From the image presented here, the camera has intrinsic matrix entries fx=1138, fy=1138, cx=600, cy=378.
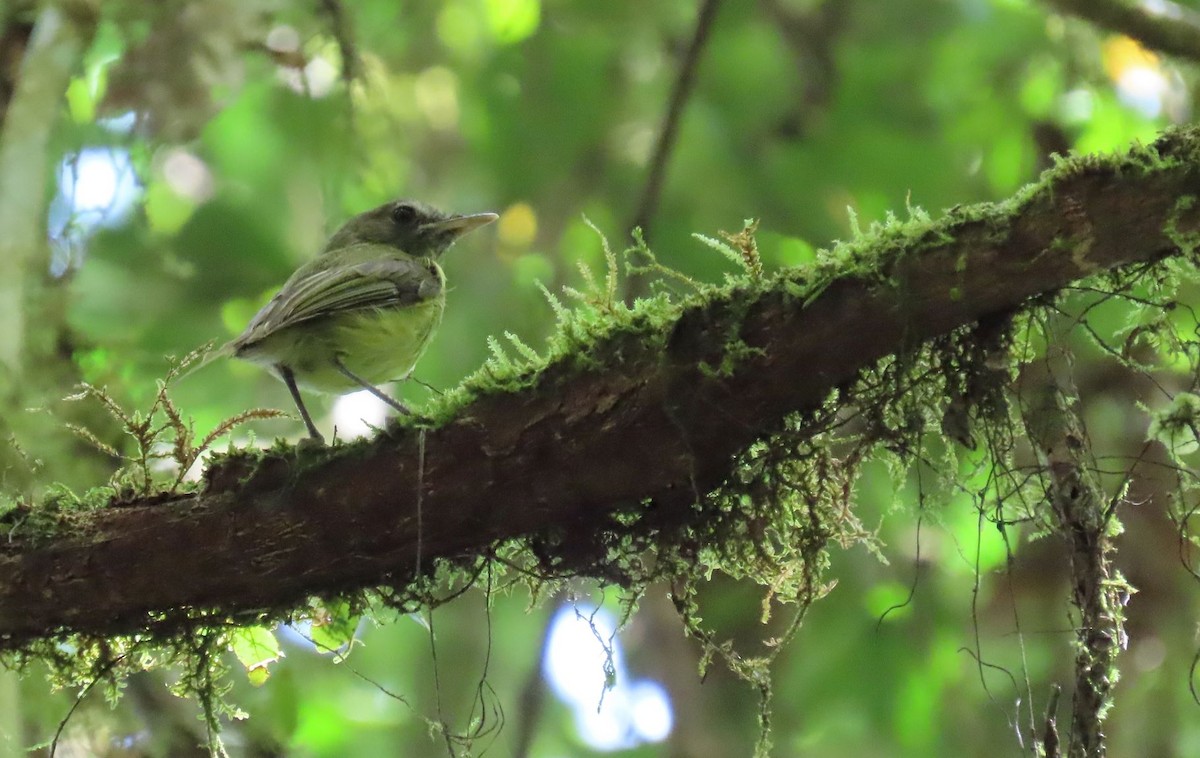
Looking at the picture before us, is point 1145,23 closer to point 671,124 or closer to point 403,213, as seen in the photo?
point 671,124

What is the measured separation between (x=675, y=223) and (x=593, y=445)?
7.00 feet

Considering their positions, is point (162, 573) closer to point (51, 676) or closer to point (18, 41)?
point (51, 676)

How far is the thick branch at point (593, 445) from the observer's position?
80.2 inches

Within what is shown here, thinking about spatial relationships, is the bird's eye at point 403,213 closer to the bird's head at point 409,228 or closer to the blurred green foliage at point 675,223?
the bird's head at point 409,228

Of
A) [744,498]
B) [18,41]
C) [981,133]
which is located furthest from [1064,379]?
[18,41]

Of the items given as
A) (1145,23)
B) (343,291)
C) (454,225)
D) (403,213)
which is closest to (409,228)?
(403,213)

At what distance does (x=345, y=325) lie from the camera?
340 cm

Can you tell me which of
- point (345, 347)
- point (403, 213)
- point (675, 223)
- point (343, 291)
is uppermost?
point (403, 213)

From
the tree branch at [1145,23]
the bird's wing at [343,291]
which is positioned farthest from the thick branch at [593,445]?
the tree branch at [1145,23]

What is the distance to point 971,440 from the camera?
7.77 ft

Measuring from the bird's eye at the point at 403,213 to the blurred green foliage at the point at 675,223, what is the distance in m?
0.46

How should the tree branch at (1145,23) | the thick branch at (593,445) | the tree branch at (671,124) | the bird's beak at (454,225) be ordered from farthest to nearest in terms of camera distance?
1. the bird's beak at (454,225)
2. the tree branch at (671,124)
3. the tree branch at (1145,23)
4. the thick branch at (593,445)

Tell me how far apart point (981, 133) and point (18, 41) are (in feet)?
12.8

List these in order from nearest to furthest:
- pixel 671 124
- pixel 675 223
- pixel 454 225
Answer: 1. pixel 671 124
2. pixel 675 223
3. pixel 454 225
